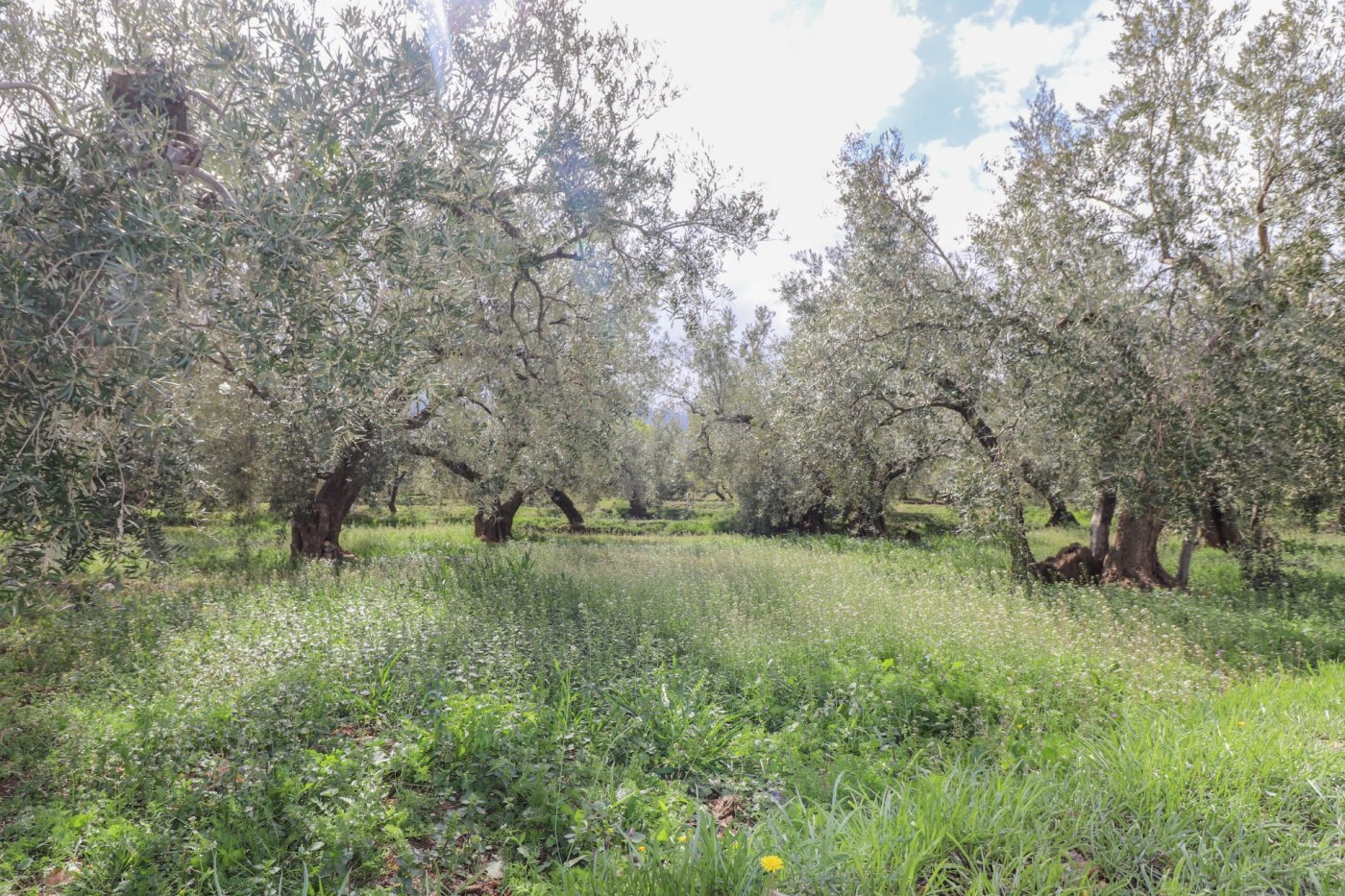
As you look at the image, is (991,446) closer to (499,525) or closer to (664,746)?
(664,746)

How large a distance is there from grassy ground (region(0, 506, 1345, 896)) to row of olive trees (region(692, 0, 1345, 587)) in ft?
8.08

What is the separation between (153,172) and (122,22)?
128 inches

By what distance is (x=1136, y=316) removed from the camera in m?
10.1

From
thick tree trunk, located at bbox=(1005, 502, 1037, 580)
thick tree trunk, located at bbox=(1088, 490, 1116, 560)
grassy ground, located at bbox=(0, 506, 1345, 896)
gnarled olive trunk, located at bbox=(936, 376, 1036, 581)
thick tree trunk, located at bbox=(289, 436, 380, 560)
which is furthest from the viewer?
thick tree trunk, located at bbox=(289, 436, 380, 560)

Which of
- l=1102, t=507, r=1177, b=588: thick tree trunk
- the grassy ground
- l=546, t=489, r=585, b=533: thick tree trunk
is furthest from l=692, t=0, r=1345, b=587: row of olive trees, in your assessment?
l=546, t=489, r=585, b=533: thick tree trunk

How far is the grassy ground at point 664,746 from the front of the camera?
3.24m

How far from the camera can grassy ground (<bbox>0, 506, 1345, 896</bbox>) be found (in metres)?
3.24

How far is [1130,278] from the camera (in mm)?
10555

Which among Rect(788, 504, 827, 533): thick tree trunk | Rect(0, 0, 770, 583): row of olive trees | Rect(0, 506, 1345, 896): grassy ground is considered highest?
Rect(0, 0, 770, 583): row of olive trees

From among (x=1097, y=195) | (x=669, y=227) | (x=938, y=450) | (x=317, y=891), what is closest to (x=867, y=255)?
(x=1097, y=195)

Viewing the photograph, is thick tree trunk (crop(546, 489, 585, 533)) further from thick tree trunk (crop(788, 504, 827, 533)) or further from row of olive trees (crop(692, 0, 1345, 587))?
row of olive trees (crop(692, 0, 1345, 587))

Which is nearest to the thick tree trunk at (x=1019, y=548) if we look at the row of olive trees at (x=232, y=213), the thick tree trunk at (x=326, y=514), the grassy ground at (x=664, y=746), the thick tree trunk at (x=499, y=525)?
the grassy ground at (x=664, y=746)

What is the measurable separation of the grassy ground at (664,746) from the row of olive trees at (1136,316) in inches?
97.0

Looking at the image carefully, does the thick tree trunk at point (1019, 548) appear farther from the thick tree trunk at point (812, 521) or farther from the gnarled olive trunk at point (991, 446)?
the thick tree trunk at point (812, 521)
